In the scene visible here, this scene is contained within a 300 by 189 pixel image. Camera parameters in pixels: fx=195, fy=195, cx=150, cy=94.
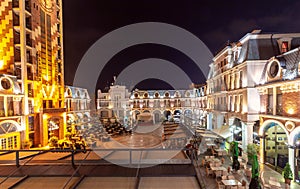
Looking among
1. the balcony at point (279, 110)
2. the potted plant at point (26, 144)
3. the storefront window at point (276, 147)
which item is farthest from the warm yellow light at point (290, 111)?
the potted plant at point (26, 144)

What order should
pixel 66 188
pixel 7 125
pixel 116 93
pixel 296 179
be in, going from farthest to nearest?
pixel 116 93 → pixel 7 125 → pixel 296 179 → pixel 66 188

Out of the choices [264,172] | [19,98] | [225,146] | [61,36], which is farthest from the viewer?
[61,36]

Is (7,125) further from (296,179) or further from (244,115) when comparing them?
(296,179)

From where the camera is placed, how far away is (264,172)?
661 inches

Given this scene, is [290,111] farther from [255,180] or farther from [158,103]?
[158,103]

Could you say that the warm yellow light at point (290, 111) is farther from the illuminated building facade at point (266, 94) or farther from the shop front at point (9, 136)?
the shop front at point (9, 136)

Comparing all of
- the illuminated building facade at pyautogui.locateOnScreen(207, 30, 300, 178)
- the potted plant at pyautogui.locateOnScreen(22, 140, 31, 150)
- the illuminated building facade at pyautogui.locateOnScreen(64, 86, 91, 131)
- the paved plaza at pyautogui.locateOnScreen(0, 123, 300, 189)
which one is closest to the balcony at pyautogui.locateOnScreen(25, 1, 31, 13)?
the potted plant at pyautogui.locateOnScreen(22, 140, 31, 150)

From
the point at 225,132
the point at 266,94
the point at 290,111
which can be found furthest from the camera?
the point at 225,132

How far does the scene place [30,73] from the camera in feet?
77.1

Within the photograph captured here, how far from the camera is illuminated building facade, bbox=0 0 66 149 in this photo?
20312mm

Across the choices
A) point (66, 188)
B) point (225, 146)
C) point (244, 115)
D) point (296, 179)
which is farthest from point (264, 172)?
point (66, 188)

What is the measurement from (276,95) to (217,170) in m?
12.9

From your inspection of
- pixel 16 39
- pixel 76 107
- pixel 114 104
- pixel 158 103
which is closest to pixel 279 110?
pixel 16 39

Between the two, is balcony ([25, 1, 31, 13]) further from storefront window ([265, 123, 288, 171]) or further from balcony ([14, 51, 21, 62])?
storefront window ([265, 123, 288, 171])
